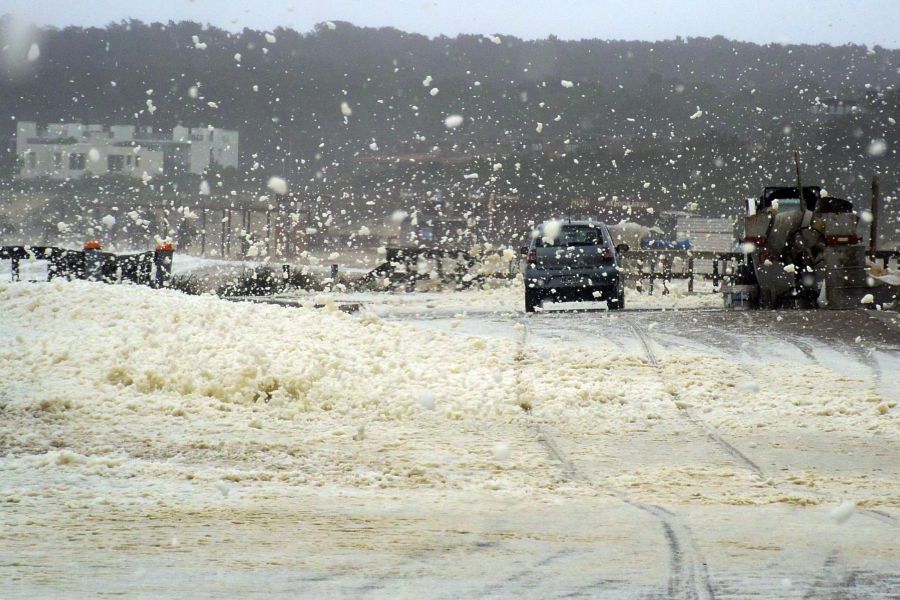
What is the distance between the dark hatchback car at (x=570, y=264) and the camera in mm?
21875

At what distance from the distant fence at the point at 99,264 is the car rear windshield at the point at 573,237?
11.1m

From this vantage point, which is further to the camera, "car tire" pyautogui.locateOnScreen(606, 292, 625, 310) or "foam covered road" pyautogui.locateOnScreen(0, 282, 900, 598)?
"car tire" pyautogui.locateOnScreen(606, 292, 625, 310)

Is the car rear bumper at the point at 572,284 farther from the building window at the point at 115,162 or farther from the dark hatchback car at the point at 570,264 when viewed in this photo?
the building window at the point at 115,162

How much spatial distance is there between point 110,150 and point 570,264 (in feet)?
445

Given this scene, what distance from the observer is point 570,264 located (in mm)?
21875

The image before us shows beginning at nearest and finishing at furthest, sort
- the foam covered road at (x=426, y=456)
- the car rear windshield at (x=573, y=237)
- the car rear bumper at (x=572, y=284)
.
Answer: the foam covered road at (x=426, y=456) < the car rear bumper at (x=572, y=284) < the car rear windshield at (x=573, y=237)

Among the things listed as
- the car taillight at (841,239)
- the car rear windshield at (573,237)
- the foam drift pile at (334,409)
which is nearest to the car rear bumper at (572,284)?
the car rear windshield at (573,237)

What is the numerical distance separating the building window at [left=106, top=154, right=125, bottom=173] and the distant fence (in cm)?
12278

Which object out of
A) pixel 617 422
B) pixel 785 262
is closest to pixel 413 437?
pixel 617 422

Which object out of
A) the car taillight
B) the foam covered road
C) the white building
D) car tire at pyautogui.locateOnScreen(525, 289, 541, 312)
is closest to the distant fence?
car tire at pyautogui.locateOnScreen(525, 289, 541, 312)

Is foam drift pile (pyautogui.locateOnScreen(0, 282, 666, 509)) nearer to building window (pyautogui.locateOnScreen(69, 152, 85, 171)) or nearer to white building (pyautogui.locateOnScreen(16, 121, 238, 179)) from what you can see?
building window (pyautogui.locateOnScreen(69, 152, 85, 171))

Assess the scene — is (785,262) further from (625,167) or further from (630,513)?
(625,167)

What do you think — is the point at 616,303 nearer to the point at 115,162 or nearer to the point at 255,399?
the point at 255,399

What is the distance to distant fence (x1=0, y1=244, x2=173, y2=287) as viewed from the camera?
2777 cm
